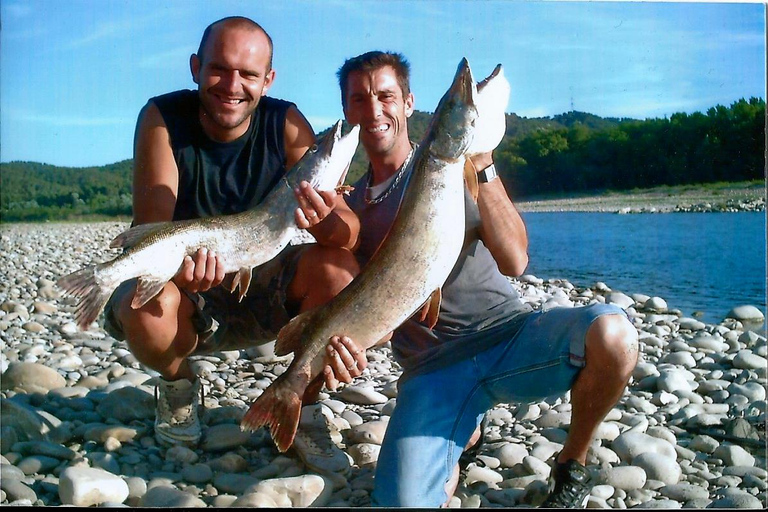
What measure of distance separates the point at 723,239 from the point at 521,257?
362 centimetres

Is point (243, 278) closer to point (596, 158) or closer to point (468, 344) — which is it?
point (468, 344)

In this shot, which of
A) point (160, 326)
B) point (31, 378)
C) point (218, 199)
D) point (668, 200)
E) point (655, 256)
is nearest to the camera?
point (160, 326)

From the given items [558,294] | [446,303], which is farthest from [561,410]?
[558,294]

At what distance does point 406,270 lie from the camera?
Answer: 273cm

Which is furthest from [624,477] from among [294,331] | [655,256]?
[655,256]

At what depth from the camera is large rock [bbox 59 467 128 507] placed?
285cm

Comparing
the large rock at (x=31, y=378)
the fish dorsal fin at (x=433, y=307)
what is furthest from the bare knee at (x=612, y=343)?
the large rock at (x=31, y=378)

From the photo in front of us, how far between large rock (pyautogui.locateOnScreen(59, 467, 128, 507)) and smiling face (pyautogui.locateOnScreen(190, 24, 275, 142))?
1.52m

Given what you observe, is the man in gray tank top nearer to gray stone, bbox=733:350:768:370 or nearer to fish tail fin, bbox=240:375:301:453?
fish tail fin, bbox=240:375:301:453

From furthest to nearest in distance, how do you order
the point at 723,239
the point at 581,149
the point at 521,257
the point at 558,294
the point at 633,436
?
the point at 558,294, the point at 723,239, the point at 581,149, the point at 633,436, the point at 521,257

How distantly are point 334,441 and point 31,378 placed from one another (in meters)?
1.83

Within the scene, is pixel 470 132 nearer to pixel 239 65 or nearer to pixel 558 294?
pixel 239 65

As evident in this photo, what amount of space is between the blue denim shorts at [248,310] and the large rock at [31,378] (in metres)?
0.94

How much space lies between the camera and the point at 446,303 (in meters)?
3.09
